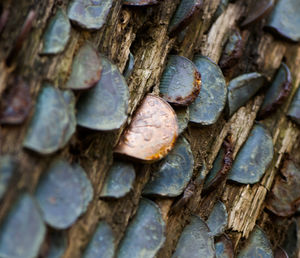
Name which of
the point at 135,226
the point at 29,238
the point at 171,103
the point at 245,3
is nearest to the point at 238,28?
the point at 245,3

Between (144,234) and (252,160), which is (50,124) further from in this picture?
(252,160)

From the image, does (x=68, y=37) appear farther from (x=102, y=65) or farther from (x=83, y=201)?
(x=83, y=201)

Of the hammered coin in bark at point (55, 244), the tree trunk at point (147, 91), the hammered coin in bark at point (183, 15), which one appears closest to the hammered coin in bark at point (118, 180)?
the tree trunk at point (147, 91)

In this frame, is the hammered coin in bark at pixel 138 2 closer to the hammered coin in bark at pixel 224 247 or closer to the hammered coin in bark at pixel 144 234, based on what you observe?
the hammered coin in bark at pixel 144 234

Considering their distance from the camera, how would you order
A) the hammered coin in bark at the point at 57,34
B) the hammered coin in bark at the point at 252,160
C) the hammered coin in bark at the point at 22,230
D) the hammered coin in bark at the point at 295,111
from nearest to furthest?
the hammered coin in bark at the point at 22,230
the hammered coin in bark at the point at 57,34
the hammered coin in bark at the point at 252,160
the hammered coin in bark at the point at 295,111

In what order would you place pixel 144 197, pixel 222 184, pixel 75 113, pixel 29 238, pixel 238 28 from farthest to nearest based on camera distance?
1. pixel 238 28
2. pixel 222 184
3. pixel 144 197
4. pixel 75 113
5. pixel 29 238

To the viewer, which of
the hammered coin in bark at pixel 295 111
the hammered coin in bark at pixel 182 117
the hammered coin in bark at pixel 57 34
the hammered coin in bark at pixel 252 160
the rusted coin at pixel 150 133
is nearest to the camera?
the hammered coin in bark at pixel 57 34

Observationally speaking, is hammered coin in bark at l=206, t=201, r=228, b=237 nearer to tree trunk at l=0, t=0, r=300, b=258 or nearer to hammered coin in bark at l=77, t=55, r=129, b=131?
tree trunk at l=0, t=0, r=300, b=258
